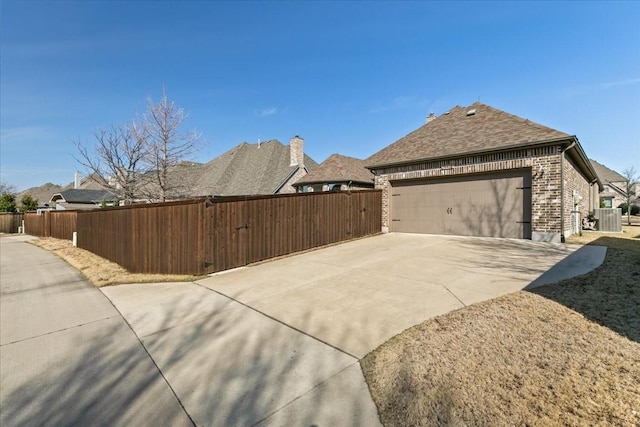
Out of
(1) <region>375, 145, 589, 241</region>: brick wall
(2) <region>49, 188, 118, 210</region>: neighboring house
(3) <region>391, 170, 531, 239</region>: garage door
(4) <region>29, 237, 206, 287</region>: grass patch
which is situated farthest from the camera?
(2) <region>49, 188, 118, 210</region>: neighboring house

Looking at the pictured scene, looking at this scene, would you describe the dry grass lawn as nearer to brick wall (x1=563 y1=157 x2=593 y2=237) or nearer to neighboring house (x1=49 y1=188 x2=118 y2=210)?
brick wall (x1=563 y1=157 x2=593 y2=237)

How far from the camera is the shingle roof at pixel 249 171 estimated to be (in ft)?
67.8

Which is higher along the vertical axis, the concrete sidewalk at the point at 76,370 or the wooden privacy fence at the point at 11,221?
the wooden privacy fence at the point at 11,221

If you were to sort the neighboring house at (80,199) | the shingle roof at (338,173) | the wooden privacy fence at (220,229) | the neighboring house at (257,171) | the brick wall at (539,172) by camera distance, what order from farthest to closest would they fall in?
the neighboring house at (80,199)
the neighboring house at (257,171)
the shingle roof at (338,173)
the brick wall at (539,172)
the wooden privacy fence at (220,229)

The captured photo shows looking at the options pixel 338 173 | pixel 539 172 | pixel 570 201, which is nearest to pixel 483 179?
pixel 539 172

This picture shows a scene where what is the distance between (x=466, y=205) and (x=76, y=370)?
1106cm

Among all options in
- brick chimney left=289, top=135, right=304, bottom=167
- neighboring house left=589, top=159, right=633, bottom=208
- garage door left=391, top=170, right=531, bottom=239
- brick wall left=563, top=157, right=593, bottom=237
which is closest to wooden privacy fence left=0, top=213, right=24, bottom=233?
brick chimney left=289, top=135, right=304, bottom=167

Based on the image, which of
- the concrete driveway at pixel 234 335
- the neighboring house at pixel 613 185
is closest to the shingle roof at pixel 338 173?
the concrete driveway at pixel 234 335

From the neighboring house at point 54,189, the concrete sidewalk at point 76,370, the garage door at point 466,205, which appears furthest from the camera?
the neighboring house at point 54,189

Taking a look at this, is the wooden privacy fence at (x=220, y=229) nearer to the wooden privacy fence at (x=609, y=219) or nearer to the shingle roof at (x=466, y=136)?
the shingle roof at (x=466, y=136)

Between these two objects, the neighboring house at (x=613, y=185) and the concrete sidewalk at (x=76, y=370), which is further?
the neighboring house at (x=613, y=185)

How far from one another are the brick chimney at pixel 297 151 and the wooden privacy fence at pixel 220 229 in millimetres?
10981

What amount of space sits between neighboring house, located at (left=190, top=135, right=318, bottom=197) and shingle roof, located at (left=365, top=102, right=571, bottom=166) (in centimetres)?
890

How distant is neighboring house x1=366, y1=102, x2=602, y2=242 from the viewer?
877 centimetres
